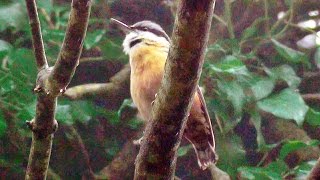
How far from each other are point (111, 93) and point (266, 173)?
0.78 meters

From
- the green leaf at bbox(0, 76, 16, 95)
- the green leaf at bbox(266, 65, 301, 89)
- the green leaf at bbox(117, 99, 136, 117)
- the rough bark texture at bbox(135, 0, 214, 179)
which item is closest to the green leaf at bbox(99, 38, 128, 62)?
the green leaf at bbox(117, 99, 136, 117)

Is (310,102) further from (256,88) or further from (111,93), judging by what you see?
(111,93)

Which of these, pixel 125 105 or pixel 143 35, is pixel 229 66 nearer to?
pixel 143 35

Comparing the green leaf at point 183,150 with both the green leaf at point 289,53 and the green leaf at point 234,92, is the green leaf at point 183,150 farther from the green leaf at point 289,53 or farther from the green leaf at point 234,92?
the green leaf at point 289,53

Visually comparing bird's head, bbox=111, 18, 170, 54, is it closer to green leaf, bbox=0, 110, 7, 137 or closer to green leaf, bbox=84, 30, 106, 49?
green leaf, bbox=84, 30, 106, 49

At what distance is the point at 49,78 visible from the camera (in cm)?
129

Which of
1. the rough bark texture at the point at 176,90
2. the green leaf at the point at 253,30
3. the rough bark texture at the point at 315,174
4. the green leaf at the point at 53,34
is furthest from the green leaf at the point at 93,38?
the rough bark texture at the point at 315,174

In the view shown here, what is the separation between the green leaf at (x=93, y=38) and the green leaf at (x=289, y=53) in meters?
0.65

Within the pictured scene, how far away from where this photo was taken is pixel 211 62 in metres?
2.33

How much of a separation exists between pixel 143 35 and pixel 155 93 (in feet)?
0.97

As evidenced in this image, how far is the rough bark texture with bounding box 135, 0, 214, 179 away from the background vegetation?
0.90 meters

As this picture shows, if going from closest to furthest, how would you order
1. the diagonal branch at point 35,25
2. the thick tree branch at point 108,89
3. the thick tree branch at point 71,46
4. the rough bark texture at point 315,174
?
the rough bark texture at point 315,174 < the thick tree branch at point 71,46 < the diagonal branch at point 35,25 < the thick tree branch at point 108,89

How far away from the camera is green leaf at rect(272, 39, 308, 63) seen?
236 centimetres

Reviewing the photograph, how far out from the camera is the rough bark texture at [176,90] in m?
0.99
